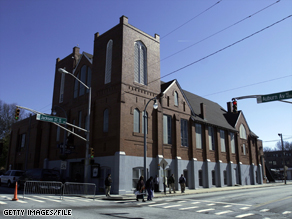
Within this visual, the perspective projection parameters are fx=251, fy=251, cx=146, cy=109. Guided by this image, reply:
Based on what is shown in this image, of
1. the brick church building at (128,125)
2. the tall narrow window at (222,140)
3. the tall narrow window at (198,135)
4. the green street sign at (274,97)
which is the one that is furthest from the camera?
the tall narrow window at (222,140)

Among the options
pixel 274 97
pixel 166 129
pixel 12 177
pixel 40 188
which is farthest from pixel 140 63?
pixel 12 177

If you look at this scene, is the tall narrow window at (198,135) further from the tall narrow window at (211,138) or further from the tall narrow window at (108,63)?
the tall narrow window at (108,63)

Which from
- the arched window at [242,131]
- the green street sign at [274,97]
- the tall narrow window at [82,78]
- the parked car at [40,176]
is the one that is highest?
the tall narrow window at [82,78]

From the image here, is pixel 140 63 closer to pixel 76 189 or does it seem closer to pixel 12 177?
pixel 76 189

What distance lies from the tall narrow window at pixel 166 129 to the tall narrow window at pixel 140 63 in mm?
4651

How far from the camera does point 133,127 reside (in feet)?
78.4

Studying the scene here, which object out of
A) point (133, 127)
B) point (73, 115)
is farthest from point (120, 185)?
point (73, 115)

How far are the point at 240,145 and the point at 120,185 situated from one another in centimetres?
2591

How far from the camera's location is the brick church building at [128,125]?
76.5 feet

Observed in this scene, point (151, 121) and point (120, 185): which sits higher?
point (151, 121)

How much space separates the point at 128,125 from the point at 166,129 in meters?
5.78

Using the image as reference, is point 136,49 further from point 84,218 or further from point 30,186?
point 84,218

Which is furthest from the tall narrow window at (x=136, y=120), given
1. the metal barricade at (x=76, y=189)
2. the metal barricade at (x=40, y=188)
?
the metal barricade at (x=40, y=188)

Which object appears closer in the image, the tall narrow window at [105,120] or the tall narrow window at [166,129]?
the tall narrow window at [105,120]
